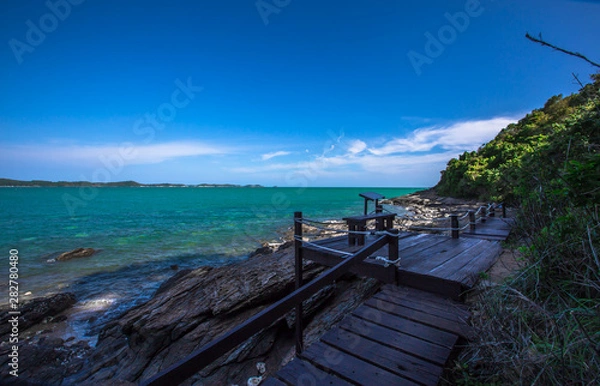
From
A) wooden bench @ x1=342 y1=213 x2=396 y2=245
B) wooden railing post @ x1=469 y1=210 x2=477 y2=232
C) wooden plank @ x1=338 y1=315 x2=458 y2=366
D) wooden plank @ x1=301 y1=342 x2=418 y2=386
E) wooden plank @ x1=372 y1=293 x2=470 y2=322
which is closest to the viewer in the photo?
wooden plank @ x1=301 y1=342 x2=418 y2=386

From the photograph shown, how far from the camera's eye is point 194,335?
657 centimetres

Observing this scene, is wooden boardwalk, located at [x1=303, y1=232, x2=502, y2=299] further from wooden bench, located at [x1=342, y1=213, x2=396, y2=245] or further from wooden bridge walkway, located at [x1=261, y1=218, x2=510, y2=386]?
wooden bench, located at [x1=342, y1=213, x2=396, y2=245]

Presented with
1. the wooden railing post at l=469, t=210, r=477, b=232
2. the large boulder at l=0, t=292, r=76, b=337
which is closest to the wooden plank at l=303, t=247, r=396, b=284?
the wooden railing post at l=469, t=210, r=477, b=232

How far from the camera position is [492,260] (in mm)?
5500

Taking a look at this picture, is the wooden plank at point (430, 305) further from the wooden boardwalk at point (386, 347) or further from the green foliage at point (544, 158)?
the green foliage at point (544, 158)

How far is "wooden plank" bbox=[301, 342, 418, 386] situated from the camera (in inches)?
101

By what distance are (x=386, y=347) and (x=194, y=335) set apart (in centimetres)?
528

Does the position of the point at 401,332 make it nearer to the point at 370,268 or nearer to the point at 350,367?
the point at 350,367

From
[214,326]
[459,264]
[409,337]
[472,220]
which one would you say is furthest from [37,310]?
[472,220]

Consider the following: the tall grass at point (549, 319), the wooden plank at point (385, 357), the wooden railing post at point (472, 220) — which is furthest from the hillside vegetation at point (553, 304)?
the wooden railing post at point (472, 220)

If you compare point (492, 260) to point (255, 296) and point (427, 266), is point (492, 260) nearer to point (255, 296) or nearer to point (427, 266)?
point (427, 266)

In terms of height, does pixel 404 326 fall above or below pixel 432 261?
below

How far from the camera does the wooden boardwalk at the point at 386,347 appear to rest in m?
2.61

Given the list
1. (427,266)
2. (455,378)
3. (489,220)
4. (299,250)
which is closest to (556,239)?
(455,378)
